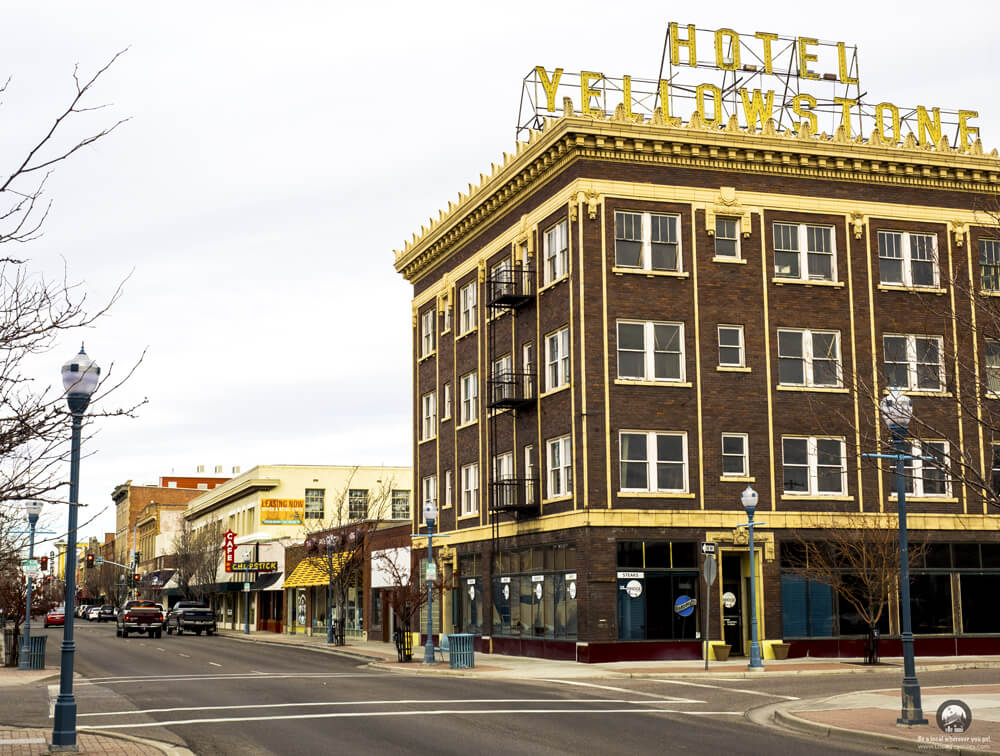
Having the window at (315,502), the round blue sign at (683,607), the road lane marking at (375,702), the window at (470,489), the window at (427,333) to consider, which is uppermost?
the window at (427,333)

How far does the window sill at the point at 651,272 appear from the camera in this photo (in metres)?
39.0

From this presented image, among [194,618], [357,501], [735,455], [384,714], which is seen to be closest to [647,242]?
[735,455]

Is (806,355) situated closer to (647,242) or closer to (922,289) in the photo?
(922,289)

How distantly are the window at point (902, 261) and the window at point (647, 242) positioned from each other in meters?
7.59

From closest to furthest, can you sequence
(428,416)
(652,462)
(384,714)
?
(384,714), (652,462), (428,416)

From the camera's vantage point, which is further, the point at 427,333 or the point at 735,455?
the point at 427,333

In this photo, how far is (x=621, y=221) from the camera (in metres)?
39.5

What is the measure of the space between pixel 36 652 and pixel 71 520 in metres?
21.3

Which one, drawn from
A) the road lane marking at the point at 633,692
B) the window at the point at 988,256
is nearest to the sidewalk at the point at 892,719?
the road lane marking at the point at 633,692

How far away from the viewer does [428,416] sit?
2084 inches

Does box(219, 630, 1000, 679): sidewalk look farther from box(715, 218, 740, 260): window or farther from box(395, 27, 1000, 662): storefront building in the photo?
box(715, 218, 740, 260): window

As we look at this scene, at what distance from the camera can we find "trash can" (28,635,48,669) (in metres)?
35.1

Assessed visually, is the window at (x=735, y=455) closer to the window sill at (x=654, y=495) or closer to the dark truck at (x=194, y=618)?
the window sill at (x=654, y=495)

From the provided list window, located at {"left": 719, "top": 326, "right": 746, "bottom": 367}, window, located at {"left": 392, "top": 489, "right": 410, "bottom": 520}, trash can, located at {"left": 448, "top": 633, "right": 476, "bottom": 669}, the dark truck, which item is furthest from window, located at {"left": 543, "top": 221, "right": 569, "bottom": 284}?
window, located at {"left": 392, "top": 489, "right": 410, "bottom": 520}
